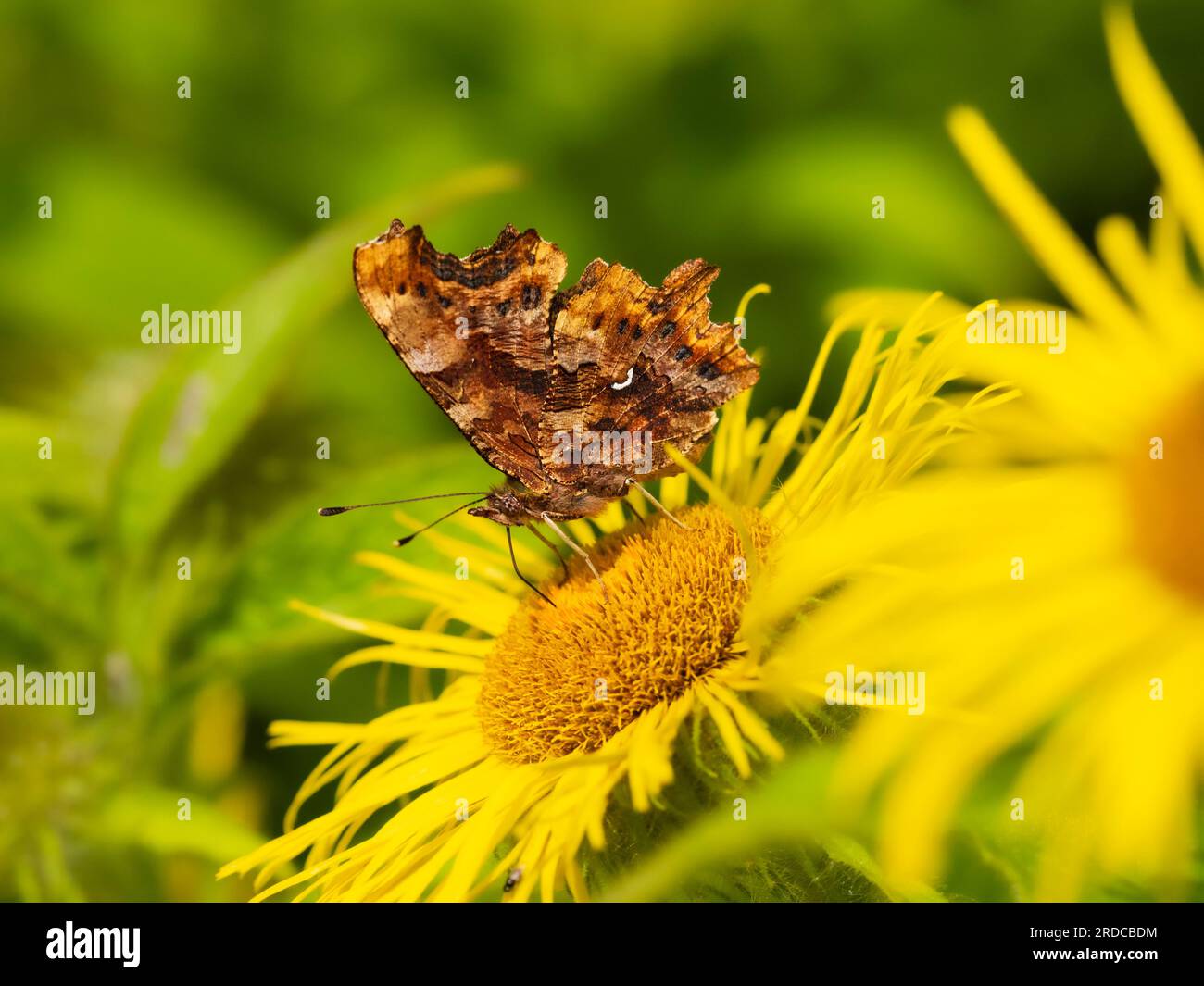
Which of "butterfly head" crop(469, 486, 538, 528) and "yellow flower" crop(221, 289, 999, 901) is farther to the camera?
"butterfly head" crop(469, 486, 538, 528)

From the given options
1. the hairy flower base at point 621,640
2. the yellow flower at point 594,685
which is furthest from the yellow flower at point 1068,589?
the hairy flower base at point 621,640

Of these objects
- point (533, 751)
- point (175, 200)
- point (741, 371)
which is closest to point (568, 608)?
point (533, 751)

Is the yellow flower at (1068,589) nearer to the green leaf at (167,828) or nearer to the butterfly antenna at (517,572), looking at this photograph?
the butterfly antenna at (517,572)

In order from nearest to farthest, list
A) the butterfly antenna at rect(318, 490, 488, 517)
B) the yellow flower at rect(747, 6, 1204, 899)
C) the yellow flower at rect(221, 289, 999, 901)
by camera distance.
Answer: the yellow flower at rect(747, 6, 1204, 899)
the yellow flower at rect(221, 289, 999, 901)
the butterfly antenna at rect(318, 490, 488, 517)

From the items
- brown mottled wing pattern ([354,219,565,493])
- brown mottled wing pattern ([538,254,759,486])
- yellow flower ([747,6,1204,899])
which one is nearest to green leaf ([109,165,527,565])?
brown mottled wing pattern ([354,219,565,493])

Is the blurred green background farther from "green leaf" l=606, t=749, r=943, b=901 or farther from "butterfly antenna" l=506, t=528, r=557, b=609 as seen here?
"green leaf" l=606, t=749, r=943, b=901
